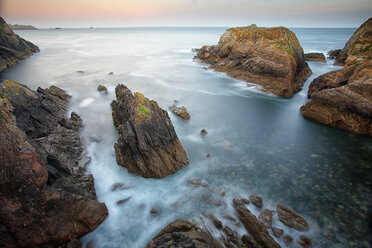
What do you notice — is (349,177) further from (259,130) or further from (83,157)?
(83,157)

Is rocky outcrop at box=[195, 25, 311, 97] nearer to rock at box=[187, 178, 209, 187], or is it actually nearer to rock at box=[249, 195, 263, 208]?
rock at box=[249, 195, 263, 208]

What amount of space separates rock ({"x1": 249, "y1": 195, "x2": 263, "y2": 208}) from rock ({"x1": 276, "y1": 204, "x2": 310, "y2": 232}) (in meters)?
0.76

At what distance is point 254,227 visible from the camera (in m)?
7.34

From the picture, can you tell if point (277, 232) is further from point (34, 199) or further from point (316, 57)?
point (316, 57)

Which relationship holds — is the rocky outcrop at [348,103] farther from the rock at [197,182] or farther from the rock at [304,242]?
the rock at [197,182]

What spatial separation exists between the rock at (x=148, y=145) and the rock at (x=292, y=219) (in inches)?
207

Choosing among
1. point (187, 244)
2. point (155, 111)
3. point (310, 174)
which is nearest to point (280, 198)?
point (310, 174)

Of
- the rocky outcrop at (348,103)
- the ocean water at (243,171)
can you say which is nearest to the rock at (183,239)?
the ocean water at (243,171)

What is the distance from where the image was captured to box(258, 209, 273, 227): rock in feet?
25.5

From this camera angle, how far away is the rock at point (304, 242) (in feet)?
23.3

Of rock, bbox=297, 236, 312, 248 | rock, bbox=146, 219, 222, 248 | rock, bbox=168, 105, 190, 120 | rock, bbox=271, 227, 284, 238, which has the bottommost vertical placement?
rock, bbox=297, 236, 312, 248

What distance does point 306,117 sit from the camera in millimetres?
17016

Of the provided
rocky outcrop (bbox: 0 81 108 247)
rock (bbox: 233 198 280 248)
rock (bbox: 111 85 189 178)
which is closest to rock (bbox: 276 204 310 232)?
rock (bbox: 233 198 280 248)

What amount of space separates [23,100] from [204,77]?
2230 centimetres
